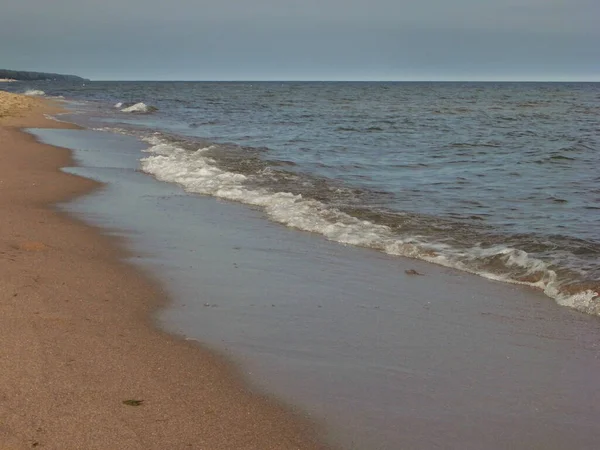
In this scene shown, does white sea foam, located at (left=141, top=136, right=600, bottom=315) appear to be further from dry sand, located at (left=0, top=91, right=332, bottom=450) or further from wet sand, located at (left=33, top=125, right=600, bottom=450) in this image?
dry sand, located at (left=0, top=91, right=332, bottom=450)

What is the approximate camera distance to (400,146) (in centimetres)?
2045

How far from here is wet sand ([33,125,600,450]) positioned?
372 cm

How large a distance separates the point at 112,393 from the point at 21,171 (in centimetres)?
1002

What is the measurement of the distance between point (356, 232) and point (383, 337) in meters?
3.72

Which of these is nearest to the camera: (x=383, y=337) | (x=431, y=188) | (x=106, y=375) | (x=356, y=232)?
(x=106, y=375)

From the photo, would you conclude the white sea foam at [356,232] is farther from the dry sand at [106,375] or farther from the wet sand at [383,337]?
the dry sand at [106,375]

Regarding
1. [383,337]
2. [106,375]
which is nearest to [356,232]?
[383,337]

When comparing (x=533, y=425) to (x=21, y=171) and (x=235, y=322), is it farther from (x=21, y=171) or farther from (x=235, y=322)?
(x=21, y=171)

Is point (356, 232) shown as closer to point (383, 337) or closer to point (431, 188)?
point (383, 337)

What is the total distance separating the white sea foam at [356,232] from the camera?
6.86 meters

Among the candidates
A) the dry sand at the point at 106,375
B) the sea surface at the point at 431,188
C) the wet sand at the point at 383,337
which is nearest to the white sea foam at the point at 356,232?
the sea surface at the point at 431,188

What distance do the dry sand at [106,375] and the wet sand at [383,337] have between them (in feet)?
0.78

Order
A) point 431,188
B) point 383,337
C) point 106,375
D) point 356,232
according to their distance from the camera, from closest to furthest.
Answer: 1. point 106,375
2. point 383,337
3. point 356,232
4. point 431,188

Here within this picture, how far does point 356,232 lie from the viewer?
8648 millimetres
